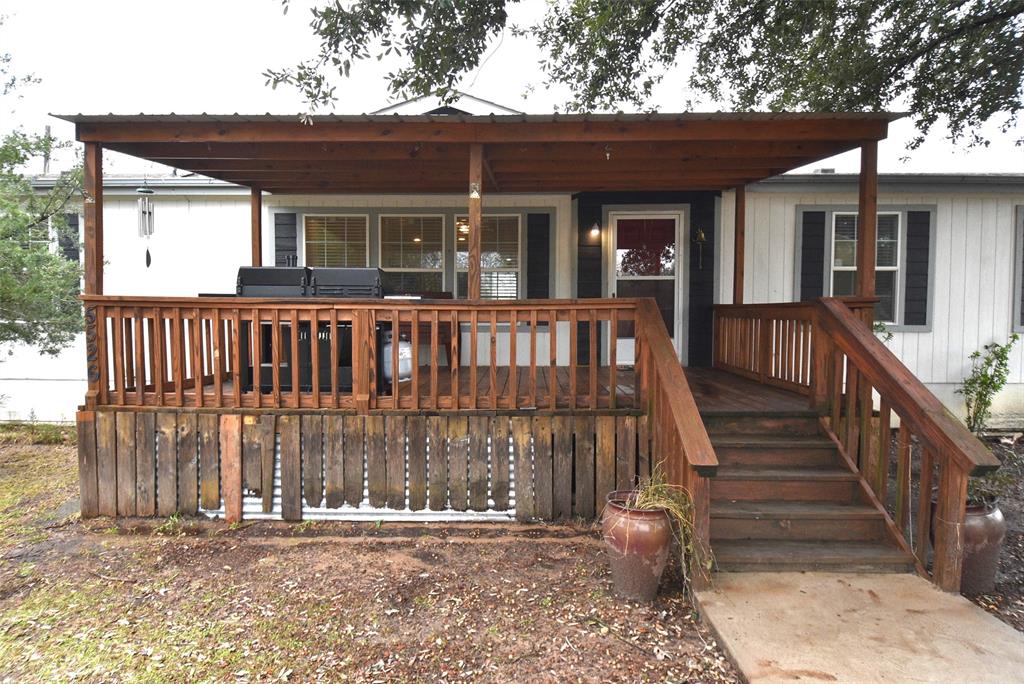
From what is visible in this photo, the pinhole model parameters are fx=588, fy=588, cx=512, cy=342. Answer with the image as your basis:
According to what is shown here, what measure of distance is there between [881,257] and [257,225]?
7.17 metres

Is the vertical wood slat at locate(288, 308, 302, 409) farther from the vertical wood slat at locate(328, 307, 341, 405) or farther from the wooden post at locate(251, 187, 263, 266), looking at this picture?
the wooden post at locate(251, 187, 263, 266)

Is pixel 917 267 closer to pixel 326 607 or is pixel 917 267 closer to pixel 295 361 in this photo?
pixel 295 361

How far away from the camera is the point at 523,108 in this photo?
8.80 meters

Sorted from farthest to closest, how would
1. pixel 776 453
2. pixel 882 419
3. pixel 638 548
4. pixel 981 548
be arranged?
pixel 776 453
pixel 882 419
pixel 981 548
pixel 638 548

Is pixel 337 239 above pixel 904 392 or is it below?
above

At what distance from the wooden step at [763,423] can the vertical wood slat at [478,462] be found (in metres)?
1.50

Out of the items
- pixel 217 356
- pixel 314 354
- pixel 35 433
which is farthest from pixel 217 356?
pixel 35 433

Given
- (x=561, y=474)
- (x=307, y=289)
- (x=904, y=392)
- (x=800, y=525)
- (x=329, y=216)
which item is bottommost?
(x=800, y=525)

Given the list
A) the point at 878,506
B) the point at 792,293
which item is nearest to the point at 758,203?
the point at 792,293

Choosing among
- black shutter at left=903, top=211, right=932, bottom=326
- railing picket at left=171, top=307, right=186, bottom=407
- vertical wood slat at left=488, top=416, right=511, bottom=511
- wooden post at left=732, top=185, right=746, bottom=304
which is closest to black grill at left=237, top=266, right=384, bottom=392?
railing picket at left=171, top=307, right=186, bottom=407

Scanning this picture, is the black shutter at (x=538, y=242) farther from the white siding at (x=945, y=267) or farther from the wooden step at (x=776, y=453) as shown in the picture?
the wooden step at (x=776, y=453)

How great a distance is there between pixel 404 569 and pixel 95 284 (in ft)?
10.0

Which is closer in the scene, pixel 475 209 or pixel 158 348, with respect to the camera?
pixel 158 348

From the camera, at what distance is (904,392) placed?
3.19m
